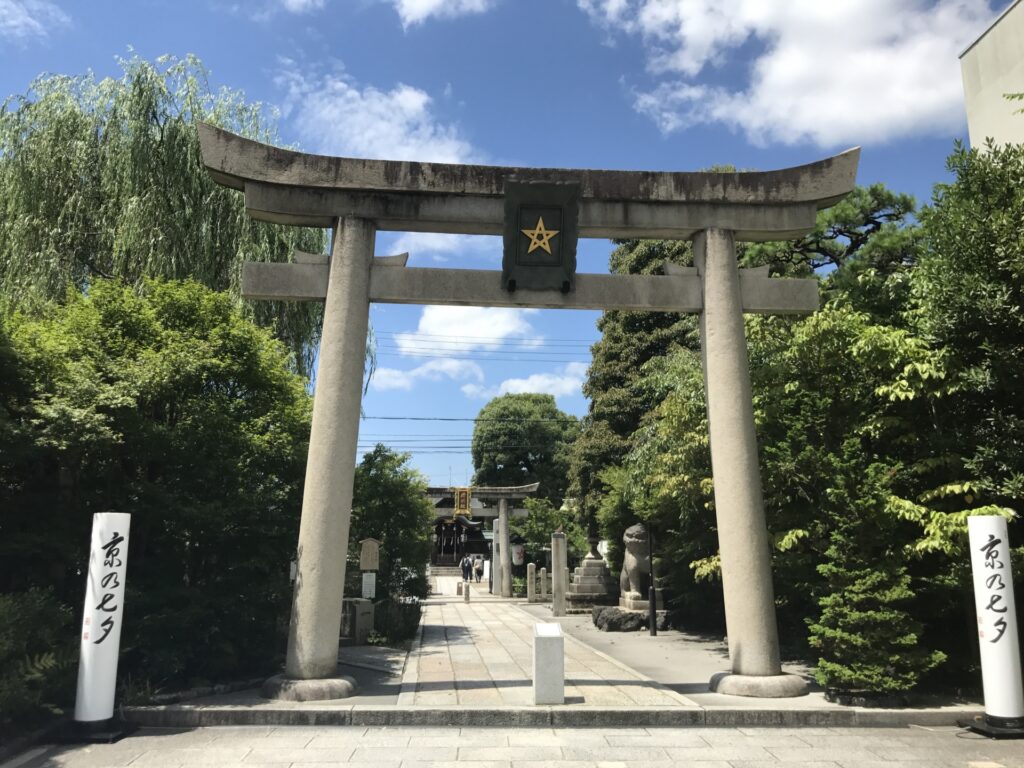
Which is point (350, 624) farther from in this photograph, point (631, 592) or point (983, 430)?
point (983, 430)

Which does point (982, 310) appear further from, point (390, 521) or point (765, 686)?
point (390, 521)

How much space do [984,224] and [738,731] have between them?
6.24 metres

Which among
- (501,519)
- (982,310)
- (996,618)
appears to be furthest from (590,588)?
(982,310)

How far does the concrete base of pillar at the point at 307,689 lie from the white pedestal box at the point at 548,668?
2.24 m

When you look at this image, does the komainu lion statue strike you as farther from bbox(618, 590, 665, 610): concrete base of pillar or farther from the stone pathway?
the stone pathway

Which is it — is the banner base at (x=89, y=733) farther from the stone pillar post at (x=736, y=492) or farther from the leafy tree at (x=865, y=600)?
the leafy tree at (x=865, y=600)

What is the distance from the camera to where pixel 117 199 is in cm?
1320

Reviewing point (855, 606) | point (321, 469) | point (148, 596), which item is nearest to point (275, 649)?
point (148, 596)

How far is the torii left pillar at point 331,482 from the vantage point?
8.13 meters

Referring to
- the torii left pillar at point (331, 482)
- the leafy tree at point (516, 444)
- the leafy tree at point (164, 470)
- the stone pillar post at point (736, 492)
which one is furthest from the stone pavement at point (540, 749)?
the leafy tree at point (516, 444)

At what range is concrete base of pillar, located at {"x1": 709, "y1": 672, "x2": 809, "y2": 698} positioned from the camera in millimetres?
8148

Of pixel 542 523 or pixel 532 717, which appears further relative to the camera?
pixel 542 523

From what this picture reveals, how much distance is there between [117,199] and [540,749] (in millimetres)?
12320

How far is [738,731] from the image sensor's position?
731 cm
